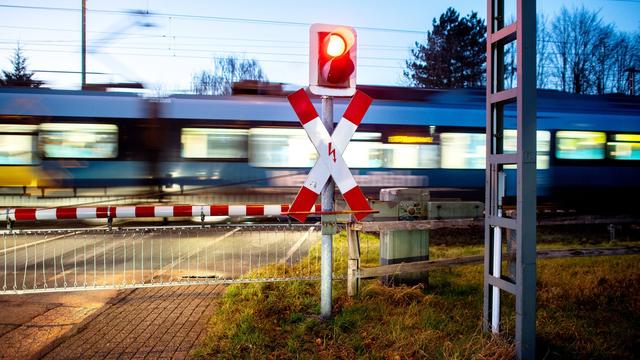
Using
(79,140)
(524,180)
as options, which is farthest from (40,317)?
(79,140)

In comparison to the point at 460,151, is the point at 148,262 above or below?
below

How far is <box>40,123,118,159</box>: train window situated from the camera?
1298 cm

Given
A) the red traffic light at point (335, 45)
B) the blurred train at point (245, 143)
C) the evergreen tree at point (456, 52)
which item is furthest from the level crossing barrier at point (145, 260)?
the evergreen tree at point (456, 52)

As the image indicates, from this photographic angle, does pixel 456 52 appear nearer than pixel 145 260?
No

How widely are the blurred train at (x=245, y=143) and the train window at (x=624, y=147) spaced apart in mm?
948

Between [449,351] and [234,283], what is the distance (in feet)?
10.00

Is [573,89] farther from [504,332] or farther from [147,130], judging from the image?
[504,332]

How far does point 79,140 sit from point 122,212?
8.47 m

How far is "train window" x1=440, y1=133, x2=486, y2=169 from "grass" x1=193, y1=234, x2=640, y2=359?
8.32 m

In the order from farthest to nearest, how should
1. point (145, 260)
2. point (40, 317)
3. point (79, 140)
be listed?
point (79, 140), point (145, 260), point (40, 317)

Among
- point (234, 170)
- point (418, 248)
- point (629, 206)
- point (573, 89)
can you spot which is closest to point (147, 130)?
point (234, 170)

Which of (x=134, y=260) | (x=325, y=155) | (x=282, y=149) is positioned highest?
(x=282, y=149)

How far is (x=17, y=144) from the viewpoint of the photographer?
42.3ft

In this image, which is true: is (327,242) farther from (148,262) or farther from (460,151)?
(460,151)
